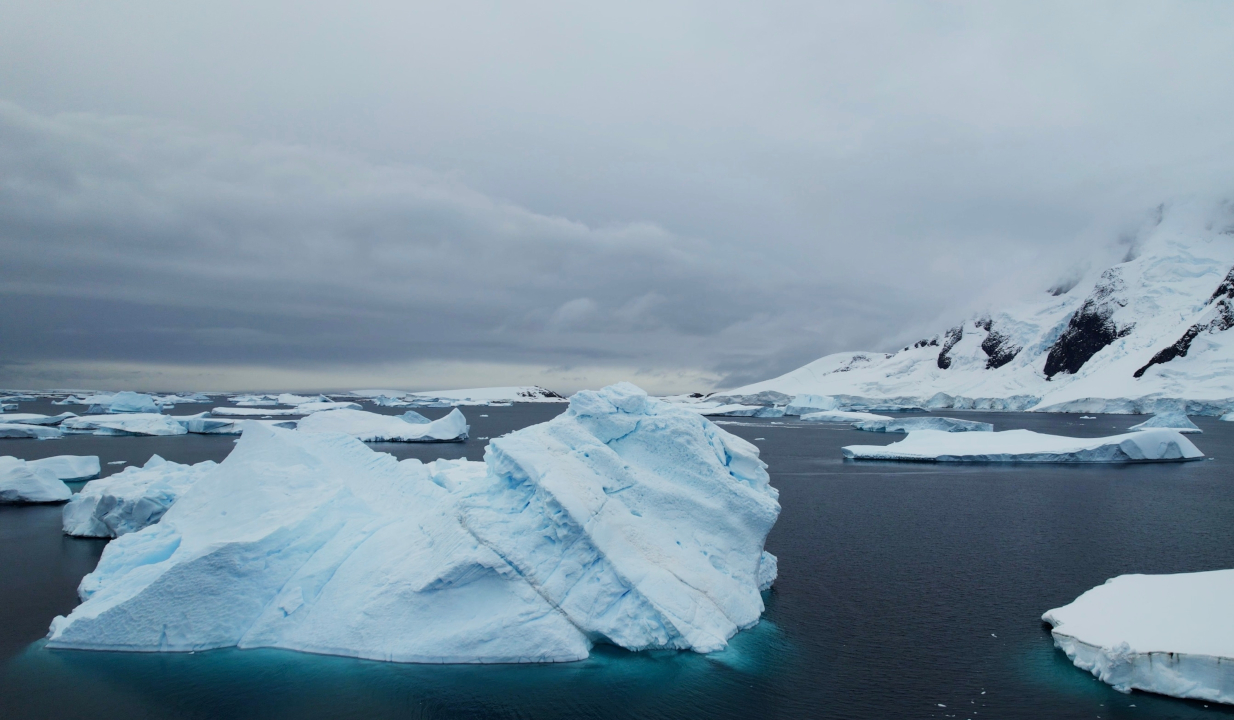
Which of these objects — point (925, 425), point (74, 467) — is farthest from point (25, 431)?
point (925, 425)

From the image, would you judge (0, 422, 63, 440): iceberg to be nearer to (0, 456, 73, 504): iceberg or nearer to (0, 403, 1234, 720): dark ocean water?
(0, 456, 73, 504): iceberg

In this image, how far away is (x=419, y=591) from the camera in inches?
383

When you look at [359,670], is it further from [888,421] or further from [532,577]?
[888,421]

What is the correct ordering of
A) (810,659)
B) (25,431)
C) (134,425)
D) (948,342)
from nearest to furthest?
(810,659)
(25,431)
(134,425)
(948,342)

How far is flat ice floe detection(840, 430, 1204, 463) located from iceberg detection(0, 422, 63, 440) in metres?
50.0

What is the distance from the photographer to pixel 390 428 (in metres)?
46.3

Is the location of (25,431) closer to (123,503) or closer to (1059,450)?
(123,503)

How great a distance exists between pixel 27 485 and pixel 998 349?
124m

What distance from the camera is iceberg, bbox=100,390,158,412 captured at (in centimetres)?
5741

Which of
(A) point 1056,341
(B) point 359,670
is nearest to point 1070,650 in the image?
(B) point 359,670

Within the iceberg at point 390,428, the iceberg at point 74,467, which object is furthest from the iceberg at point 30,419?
the iceberg at point 74,467

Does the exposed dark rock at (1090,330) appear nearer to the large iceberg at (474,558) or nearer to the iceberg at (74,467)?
the large iceberg at (474,558)

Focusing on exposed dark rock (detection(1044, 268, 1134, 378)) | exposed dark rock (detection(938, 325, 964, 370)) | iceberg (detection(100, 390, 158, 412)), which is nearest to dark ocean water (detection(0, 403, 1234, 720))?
iceberg (detection(100, 390, 158, 412))

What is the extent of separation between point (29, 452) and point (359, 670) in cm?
3872
